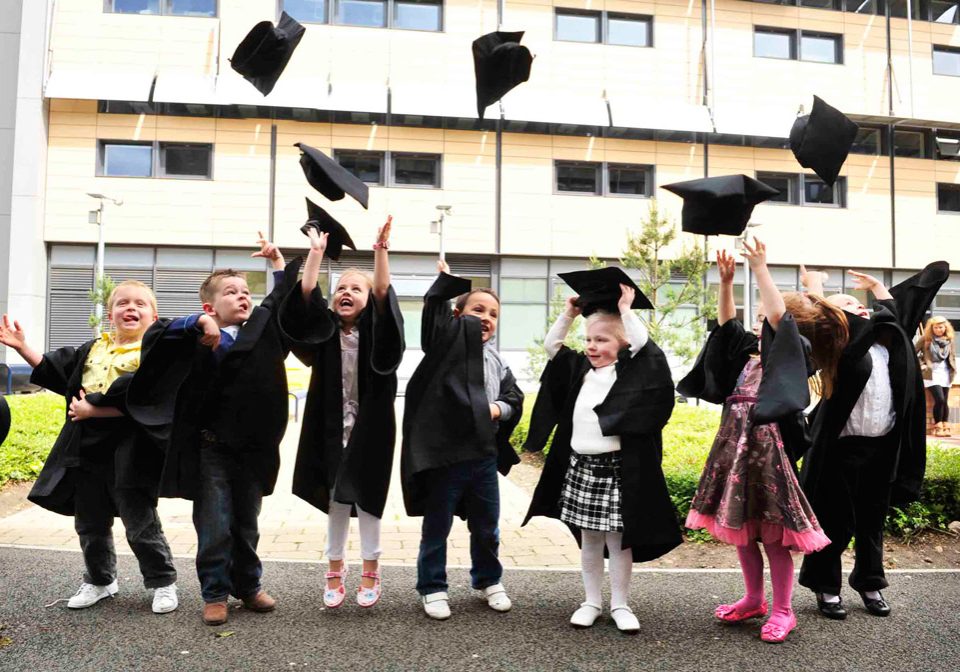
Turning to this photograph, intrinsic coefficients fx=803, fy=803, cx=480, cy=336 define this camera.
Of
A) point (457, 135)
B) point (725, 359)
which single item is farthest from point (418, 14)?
point (725, 359)

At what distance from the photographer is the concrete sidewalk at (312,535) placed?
5887 millimetres

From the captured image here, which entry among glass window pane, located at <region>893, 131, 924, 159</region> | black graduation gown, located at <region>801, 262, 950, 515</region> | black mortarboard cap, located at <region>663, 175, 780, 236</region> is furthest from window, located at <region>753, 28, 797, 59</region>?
black mortarboard cap, located at <region>663, 175, 780, 236</region>

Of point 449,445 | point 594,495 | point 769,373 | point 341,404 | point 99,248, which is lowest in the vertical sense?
point 594,495

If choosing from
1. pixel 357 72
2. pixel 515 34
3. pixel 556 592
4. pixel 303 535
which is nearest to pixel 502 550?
pixel 556 592

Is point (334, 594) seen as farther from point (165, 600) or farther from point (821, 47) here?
point (821, 47)

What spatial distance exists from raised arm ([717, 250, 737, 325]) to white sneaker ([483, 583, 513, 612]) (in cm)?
197

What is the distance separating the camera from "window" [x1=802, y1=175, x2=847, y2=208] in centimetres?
2625

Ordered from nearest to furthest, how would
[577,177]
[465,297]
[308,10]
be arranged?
[465,297]
[308,10]
[577,177]

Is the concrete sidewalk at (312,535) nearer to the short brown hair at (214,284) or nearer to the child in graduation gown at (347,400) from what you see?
the child in graduation gown at (347,400)

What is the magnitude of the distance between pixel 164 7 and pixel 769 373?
23.7 meters

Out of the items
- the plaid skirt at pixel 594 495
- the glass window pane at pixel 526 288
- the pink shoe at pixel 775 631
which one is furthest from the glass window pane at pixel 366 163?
the pink shoe at pixel 775 631

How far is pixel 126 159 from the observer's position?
23188 mm

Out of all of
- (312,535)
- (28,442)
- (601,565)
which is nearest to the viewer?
(601,565)

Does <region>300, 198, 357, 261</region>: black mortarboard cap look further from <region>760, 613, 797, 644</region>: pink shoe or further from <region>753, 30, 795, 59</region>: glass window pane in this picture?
<region>753, 30, 795, 59</region>: glass window pane
